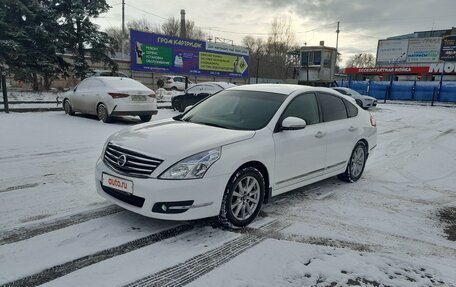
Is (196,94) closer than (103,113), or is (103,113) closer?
(103,113)

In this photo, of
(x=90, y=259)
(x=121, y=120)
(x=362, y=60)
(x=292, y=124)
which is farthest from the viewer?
(x=362, y=60)

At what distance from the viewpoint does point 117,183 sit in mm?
3764

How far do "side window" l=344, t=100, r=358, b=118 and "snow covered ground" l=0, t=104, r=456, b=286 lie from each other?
122 cm

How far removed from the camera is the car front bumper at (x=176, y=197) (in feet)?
11.5

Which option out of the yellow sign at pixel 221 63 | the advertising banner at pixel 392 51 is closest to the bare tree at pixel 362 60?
the advertising banner at pixel 392 51

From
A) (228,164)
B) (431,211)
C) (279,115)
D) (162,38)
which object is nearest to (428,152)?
(431,211)

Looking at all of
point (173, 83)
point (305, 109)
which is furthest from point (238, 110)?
point (173, 83)

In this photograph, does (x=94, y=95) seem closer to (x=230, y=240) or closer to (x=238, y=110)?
(x=238, y=110)

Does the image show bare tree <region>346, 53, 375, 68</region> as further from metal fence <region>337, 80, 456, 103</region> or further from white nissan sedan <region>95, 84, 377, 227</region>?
white nissan sedan <region>95, 84, 377, 227</region>

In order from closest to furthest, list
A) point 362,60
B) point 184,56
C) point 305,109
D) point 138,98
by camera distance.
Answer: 1. point 305,109
2. point 138,98
3. point 184,56
4. point 362,60

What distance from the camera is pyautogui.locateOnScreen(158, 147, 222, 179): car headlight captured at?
3533 mm

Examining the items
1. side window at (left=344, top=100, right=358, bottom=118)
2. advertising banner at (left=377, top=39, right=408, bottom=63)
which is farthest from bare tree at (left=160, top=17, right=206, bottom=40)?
side window at (left=344, top=100, right=358, bottom=118)

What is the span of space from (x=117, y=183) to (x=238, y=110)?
1933 mm

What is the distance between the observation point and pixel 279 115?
179 inches
